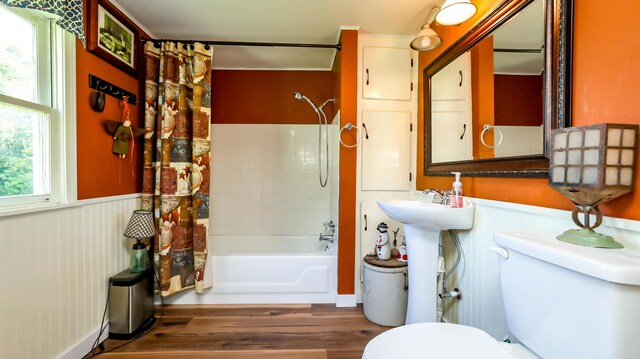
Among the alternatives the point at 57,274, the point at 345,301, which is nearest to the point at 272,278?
the point at 345,301

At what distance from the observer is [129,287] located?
172 cm

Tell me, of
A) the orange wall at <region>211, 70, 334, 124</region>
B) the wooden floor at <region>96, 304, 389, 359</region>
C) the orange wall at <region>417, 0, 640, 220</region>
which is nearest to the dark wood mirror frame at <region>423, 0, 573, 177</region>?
the orange wall at <region>417, 0, 640, 220</region>

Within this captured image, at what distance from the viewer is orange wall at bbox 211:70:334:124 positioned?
9.29 feet

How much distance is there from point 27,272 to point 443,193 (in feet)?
7.33

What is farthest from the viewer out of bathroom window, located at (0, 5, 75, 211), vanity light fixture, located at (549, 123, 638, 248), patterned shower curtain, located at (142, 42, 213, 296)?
patterned shower curtain, located at (142, 42, 213, 296)

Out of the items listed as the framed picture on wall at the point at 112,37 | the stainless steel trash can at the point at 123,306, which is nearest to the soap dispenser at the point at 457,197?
the stainless steel trash can at the point at 123,306

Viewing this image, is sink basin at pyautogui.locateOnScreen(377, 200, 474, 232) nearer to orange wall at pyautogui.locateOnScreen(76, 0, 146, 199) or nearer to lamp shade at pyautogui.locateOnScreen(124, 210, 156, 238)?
lamp shade at pyautogui.locateOnScreen(124, 210, 156, 238)

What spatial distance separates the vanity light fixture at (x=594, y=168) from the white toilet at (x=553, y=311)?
97 millimetres

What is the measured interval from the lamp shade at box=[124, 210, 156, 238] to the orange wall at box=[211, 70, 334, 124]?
4.57 feet

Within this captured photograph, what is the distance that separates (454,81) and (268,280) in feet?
6.66

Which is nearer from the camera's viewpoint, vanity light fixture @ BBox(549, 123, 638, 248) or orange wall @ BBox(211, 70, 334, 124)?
vanity light fixture @ BBox(549, 123, 638, 248)

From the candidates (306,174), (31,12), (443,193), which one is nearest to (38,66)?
A: (31,12)

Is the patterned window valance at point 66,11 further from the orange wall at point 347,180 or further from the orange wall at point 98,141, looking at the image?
the orange wall at point 347,180

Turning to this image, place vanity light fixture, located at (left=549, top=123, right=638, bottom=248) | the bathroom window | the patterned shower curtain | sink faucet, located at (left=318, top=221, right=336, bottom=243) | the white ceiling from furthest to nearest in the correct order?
1. sink faucet, located at (left=318, top=221, right=336, bottom=243)
2. the patterned shower curtain
3. the bathroom window
4. the white ceiling
5. vanity light fixture, located at (left=549, top=123, right=638, bottom=248)
